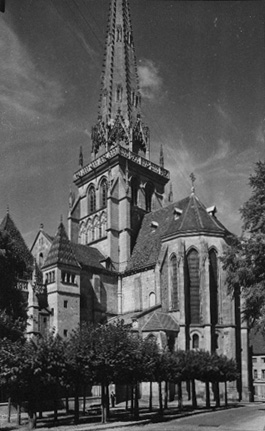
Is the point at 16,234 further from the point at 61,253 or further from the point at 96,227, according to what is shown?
the point at 96,227

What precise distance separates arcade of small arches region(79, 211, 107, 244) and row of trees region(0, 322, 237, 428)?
2905 centimetres

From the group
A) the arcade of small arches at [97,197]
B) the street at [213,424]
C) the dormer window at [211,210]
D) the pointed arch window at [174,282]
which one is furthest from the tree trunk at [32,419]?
the arcade of small arches at [97,197]

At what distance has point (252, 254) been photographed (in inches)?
1115

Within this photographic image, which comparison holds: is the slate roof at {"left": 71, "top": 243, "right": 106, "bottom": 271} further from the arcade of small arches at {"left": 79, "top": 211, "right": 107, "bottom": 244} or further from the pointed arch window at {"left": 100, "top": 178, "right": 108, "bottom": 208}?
the pointed arch window at {"left": 100, "top": 178, "right": 108, "bottom": 208}

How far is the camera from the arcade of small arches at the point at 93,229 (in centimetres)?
6594

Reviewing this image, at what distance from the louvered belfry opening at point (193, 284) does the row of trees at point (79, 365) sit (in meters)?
12.3

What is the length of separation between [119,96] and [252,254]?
165 feet

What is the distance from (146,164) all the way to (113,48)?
64.1 ft

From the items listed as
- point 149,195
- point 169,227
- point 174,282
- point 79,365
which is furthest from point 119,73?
point 79,365

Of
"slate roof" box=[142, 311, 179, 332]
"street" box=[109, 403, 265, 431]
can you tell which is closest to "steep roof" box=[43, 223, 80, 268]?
"slate roof" box=[142, 311, 179, 332]

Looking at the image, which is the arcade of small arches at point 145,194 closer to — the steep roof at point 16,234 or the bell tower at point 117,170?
the bell tower at point 117,170

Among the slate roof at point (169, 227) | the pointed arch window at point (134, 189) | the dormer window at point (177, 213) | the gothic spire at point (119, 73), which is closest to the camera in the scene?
the slate roof at point (169, 227)

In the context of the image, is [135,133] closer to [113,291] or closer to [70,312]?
[113,291]

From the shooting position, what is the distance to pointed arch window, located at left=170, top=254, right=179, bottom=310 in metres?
52.3
